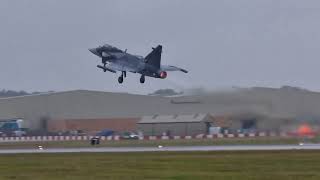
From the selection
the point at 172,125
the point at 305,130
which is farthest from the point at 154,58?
the point at 172,125

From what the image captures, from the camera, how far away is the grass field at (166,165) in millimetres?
42250

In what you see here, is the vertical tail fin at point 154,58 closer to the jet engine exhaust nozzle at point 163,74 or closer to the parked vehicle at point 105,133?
the jet engine exhaust nozzle at point 163,74

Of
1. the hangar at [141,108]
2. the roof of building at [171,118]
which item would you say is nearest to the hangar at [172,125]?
the roof of building at [171,118]

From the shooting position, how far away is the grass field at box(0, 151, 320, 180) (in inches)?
1663

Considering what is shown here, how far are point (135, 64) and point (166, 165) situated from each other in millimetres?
24665

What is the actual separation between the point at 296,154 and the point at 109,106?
58.0 metres

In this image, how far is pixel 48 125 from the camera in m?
90.2

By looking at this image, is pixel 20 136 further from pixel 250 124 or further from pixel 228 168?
pixel 228 168

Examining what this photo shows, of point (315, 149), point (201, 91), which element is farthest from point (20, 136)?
point (315, 149)

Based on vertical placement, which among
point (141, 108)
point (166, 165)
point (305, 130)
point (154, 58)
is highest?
point (154, 58)

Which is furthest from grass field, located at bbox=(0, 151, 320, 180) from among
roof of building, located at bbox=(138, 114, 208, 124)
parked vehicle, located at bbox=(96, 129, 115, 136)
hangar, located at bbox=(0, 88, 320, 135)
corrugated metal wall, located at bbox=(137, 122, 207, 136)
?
parked vehicle, located at bbox=(96, 129, 115, 136)

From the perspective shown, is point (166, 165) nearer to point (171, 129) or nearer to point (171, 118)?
point (171, 118)

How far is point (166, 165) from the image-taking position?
50.2 metres

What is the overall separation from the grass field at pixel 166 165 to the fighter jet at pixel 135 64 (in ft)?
34.3
